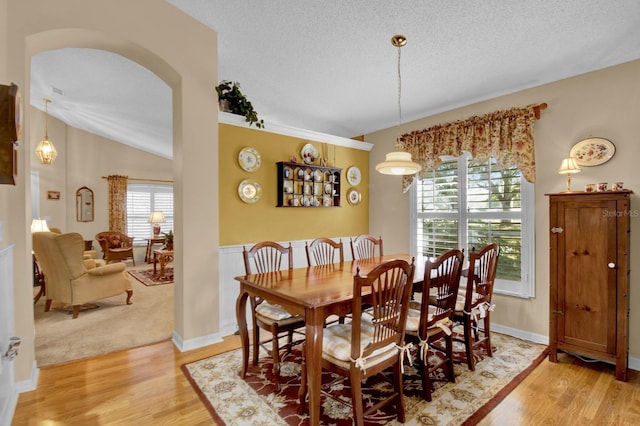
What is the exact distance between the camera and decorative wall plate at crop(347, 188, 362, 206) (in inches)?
187

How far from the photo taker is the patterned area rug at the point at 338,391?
199 centimetres

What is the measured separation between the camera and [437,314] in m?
2.30

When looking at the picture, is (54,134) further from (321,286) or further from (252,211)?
(321,286)

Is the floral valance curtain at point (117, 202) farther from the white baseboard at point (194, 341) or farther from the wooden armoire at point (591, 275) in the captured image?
the wooden armoire at point (591, 275)

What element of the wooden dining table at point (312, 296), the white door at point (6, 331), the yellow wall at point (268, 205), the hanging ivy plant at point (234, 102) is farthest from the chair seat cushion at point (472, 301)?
the white door at point (6, 331)

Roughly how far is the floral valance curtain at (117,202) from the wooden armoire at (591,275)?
8394 millimetres

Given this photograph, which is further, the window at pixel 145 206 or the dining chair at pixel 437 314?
the window at pixel 145 206

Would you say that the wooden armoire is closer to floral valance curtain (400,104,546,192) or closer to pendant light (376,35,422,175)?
floral valance curtain (400,104,546,192)

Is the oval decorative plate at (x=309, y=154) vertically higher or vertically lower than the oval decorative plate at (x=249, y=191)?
higher

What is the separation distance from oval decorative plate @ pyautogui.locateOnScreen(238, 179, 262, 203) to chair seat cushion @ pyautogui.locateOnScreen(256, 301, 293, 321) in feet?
4.62

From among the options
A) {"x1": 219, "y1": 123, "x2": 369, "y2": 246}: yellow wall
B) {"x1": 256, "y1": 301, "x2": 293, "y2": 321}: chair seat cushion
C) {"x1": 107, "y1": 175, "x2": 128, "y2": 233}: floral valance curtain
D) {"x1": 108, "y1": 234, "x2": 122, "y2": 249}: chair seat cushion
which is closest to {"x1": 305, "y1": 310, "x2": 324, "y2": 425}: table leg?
{"x1": 256, "y1": 301, "x2": 293, "y2": 321}: chair seat cushion

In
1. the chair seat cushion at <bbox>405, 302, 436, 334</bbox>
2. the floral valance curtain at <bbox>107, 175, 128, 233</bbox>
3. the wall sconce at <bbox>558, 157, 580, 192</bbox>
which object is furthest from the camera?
the floral valance curtain at <bbox>107, 175, 128, 233</bbox>

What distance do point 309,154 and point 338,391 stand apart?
2830mm

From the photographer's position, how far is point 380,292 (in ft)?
5.76
